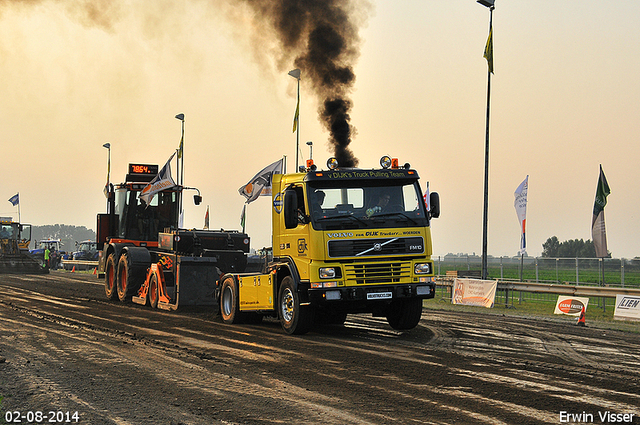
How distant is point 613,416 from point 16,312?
13928 millimetres

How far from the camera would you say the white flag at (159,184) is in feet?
65.2

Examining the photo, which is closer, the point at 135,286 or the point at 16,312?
the point at 16,312

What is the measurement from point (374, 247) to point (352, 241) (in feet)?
1.32

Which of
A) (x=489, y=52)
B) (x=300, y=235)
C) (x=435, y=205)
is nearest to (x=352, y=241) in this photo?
(x=300, y=235)

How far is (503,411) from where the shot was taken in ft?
20.1

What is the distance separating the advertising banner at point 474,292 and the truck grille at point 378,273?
10764 mm

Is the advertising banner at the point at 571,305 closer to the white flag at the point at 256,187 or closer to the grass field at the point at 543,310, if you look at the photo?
the grass field at the point at 543,310

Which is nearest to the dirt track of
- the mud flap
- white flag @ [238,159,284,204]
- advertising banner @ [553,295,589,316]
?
the mud flap

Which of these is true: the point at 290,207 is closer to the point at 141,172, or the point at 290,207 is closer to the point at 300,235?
the point at 300,235

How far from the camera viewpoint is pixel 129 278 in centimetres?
1905

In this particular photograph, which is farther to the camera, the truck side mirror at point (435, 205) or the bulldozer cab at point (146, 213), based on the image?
the bulldozer cab at point (146, 213)

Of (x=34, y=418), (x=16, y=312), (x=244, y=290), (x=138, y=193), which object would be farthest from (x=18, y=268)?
(x=34, y=418)

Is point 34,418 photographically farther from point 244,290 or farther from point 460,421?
point 244,290

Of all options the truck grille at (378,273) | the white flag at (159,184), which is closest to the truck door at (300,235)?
the truck grille at (378,273)
